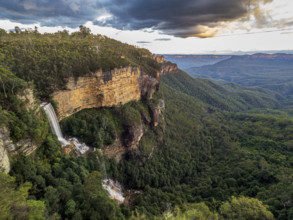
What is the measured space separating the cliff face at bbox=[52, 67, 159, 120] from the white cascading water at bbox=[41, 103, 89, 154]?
210cm

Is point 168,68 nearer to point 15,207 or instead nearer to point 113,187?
point 113,187

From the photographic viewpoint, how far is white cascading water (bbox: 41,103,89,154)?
96.1 feet

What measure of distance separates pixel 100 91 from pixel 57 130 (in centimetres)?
1423

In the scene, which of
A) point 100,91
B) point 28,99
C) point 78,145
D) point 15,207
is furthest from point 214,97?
point 15,207

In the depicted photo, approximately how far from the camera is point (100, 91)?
40.5 meters

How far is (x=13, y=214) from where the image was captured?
11422 millimetres

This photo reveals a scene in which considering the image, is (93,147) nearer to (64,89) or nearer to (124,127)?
(124,127)

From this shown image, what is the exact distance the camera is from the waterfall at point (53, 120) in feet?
95.5

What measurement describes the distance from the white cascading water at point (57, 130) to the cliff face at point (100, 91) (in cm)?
210

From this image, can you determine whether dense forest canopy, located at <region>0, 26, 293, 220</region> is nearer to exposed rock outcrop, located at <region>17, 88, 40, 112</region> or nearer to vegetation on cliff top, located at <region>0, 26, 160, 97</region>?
vegetation on cliff top, located at <region>0, 26, 160, 97</region>

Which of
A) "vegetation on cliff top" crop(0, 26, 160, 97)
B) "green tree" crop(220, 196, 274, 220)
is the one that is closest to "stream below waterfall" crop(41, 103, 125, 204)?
"vegetation on cliff top" crop(0, 26, 160, 97)

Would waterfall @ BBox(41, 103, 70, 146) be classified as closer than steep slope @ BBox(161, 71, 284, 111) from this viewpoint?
Yes

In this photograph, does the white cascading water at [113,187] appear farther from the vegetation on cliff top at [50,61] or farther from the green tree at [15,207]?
the green tree at [15,207]

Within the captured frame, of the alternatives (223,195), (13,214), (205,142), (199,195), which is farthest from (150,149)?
(13,214)
